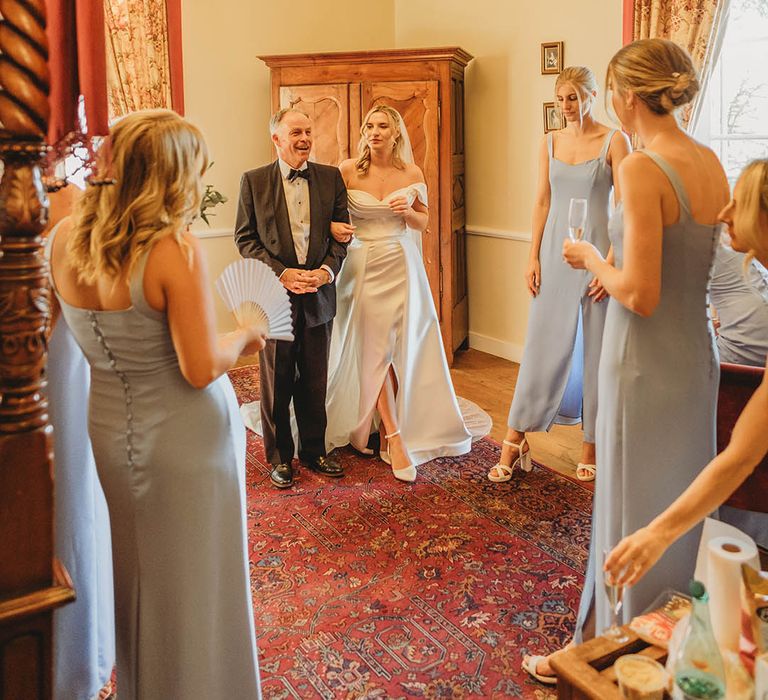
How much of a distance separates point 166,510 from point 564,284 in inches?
98.1

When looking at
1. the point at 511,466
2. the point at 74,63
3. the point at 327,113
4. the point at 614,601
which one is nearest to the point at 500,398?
the point at 511,466

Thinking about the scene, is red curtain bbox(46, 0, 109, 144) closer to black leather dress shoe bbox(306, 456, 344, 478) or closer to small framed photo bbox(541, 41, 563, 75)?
black leather dress shoe bbox(306, 456, 344, 478)

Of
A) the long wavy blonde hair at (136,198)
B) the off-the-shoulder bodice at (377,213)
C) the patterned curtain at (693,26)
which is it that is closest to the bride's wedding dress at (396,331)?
the off-the-shoulder bodice at (377,213)

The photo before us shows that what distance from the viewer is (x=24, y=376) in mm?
1321

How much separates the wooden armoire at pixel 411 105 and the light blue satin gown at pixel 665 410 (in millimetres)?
4004

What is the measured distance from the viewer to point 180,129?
1.84 metres

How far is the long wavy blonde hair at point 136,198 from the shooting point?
181 centimetres

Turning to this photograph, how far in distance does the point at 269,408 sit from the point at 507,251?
2877mm

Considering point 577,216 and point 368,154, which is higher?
point 368,154

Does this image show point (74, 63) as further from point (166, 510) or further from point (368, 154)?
point (368, 154)

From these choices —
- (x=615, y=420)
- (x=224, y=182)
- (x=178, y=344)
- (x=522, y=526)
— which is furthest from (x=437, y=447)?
(x=224, y=182)

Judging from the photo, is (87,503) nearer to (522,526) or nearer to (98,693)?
(98,693)

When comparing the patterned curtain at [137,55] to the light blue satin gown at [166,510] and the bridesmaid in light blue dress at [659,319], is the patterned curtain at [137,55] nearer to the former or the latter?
the light blue satin gown at [166,510]

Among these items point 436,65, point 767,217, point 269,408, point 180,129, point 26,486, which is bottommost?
point 269,408
